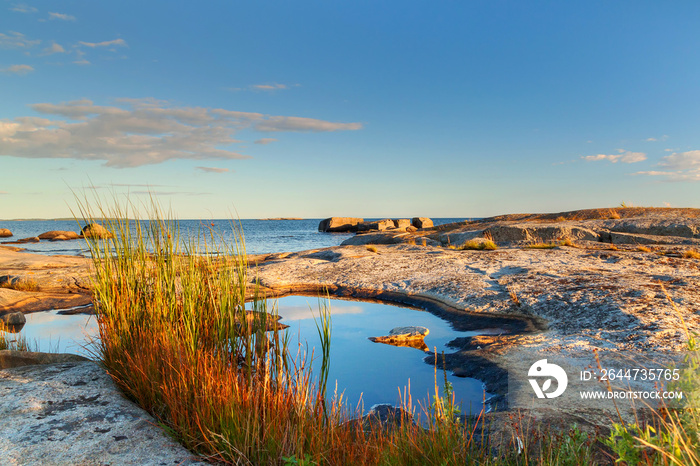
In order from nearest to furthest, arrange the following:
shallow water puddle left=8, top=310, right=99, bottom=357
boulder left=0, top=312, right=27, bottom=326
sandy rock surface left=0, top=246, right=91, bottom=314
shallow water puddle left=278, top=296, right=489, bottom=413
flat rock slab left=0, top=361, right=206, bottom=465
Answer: flat rock slab left=0, top=361, right=206, bottom=465 → shallow water puddle left=278, top=296, right=489, bottom=413 → shallow water puddle left=8, top=310, right=99, bottom=357 → boulder left=0, top=312, right=27, bottom=326 → sandy rock surface left=0, top=246, right=91, bottom=314

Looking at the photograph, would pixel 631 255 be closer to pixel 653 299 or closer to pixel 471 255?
pixel 471 255

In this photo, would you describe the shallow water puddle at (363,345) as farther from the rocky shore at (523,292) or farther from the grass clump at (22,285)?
the grass clump at (22,285)

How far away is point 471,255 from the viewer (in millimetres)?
9914

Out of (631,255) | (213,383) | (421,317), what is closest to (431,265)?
(421,317)

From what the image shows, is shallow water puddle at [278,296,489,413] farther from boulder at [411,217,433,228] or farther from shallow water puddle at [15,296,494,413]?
boulder at [411,217,433,228]

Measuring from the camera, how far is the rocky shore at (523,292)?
398 centimetres

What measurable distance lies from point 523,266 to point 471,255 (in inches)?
72.7

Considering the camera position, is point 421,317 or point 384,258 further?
point 384,258

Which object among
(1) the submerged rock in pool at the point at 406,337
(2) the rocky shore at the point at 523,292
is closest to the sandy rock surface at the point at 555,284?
(2) the rocky shore at the point at 523,292

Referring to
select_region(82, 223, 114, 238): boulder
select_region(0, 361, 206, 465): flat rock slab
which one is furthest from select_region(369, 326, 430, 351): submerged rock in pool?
select_region(82, 223, 114, 238): boulder

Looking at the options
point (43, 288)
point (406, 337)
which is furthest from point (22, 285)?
point (406, 337)

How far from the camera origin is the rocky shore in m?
3.98

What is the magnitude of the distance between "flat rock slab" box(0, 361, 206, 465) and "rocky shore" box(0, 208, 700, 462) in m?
0.14

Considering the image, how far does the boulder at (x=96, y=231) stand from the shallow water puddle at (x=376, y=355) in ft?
6.65
